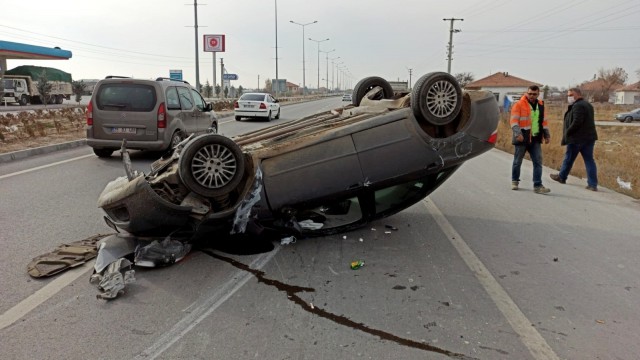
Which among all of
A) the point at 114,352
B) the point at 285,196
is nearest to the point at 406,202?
the point at 285,196

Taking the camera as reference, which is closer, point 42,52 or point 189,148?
point 189,148

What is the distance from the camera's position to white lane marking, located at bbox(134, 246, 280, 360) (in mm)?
2957

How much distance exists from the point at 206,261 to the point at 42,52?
5661 centimetres

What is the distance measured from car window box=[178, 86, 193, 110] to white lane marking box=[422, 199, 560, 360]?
7.75m

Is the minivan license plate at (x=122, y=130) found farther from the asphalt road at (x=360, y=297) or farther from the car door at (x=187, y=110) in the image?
the asphalt road at (x=360, y=297)

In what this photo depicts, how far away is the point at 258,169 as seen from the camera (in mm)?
4551

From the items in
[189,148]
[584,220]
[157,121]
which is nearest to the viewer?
[189,148]

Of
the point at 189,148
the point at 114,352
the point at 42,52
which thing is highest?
the point at 42,52

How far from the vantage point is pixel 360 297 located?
12.2 ft

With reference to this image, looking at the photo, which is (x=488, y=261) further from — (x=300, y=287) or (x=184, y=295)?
(x=184, y=295)

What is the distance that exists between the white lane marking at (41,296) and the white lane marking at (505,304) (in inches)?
136

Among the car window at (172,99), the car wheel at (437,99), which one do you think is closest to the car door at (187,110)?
the car window at (172,99)

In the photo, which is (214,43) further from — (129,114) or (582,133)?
(582,133)

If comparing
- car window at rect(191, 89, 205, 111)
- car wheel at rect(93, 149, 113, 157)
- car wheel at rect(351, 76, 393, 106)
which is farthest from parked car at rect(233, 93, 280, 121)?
car wheel at rect(351, 76, 393, 106)
